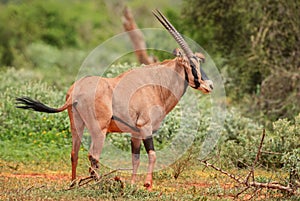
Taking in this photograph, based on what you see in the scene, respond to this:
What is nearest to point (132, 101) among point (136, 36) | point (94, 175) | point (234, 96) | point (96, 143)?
point (96, 143)

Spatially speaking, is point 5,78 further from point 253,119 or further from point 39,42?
point 39,42

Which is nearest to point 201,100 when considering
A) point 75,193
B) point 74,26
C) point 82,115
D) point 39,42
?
point 82,115

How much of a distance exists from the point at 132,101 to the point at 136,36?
15.1m

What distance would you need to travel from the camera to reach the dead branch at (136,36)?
76.6ft

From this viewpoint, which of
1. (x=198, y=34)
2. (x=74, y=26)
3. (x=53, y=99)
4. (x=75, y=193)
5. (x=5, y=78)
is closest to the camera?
(x=75, y=193)

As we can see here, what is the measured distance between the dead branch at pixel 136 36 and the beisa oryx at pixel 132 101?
1205 centimetres

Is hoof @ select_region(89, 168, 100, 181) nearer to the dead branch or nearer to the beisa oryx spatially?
the beisa oryx

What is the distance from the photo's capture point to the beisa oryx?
974 centimetres

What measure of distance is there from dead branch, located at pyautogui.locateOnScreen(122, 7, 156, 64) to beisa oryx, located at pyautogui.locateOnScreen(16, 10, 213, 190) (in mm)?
12054

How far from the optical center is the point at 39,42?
37938 mm

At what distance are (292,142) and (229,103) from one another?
630 cm

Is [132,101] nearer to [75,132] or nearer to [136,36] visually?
[75,132]

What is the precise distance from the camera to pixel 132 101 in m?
10.1

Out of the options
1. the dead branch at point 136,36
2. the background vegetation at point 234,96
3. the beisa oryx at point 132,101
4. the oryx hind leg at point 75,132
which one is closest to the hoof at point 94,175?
the beisa oryx at point 132,101
